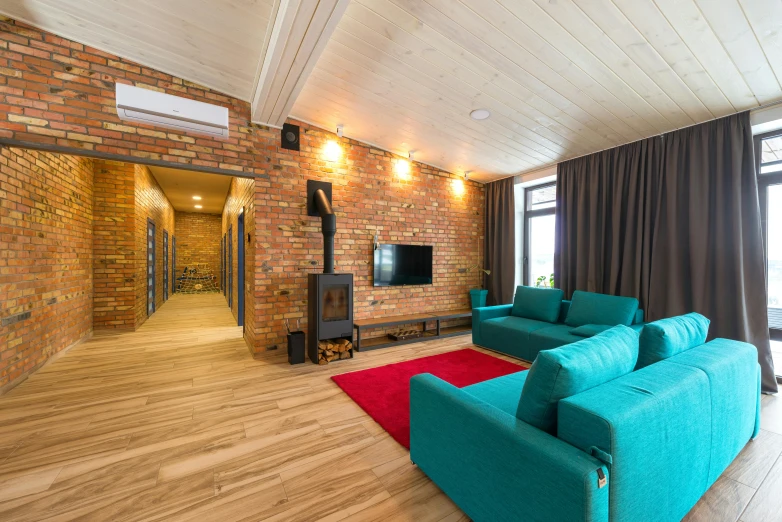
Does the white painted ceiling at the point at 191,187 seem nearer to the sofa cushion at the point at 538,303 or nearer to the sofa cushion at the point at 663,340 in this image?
the sofa cushion at the point at 538,303

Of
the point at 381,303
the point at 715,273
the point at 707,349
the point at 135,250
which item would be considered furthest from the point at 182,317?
the point at 715,273

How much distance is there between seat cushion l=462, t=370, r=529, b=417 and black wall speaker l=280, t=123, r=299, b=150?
3.39 m

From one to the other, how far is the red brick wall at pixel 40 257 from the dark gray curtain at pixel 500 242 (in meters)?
5.78

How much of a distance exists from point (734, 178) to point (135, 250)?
7879 mm

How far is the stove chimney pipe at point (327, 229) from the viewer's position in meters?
3.86

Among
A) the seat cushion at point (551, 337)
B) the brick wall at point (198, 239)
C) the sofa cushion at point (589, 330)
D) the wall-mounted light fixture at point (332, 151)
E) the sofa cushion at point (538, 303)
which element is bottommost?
the seat cushion at point (551, 337)

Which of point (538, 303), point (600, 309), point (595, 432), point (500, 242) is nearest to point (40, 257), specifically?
point (595, 432)

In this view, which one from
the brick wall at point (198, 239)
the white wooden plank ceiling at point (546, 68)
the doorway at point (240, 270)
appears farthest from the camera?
the brick wall at point (198, 239)

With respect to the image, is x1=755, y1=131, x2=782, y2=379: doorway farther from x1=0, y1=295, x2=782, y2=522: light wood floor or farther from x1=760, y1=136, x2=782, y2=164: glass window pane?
x1=0, y1=295, x2=782, y2=522: light wood floor

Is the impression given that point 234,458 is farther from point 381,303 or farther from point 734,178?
point 734,178

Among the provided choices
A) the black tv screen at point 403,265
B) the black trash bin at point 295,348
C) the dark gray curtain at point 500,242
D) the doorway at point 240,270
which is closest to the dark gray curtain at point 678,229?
the dark gray curtain at point 500,242

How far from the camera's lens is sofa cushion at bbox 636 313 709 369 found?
1.69m

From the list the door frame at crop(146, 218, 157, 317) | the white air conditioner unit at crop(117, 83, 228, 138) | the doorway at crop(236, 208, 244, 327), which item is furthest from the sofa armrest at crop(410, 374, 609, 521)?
the door frame at crop(146, 218, 157, 317)

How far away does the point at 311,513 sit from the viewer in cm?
151
